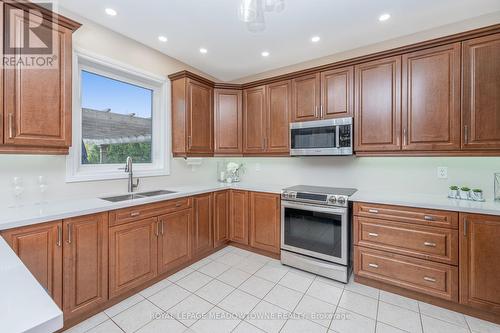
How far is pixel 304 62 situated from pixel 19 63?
10.1 feet

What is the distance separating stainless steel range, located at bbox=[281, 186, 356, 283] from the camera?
2410mm

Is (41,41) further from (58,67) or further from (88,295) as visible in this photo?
(88,295)

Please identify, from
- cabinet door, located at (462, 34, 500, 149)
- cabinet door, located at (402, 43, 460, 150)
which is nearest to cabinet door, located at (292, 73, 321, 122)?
cabinet door, located at (402, 43, 460, 150)

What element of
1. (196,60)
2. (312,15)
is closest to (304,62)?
(312,15)

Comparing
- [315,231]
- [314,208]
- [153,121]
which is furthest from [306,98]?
[153,121]

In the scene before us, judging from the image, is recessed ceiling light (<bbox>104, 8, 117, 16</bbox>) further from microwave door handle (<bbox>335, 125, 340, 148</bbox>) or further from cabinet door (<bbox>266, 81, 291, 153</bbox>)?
microwave door handle (<bbox>335, 125, 340, 148</bbox>)

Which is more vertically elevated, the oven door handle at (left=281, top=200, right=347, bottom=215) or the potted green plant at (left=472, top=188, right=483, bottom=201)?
the potted green plant at (left=472, top=188, right=483, bottom=201)

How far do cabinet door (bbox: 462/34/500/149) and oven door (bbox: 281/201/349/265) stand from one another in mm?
1324

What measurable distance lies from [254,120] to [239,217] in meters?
1.43

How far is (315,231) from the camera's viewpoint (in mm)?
2600

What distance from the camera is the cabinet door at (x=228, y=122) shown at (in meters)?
3.47

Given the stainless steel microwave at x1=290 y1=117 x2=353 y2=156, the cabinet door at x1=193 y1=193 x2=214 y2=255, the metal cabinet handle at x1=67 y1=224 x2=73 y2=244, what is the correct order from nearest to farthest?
the metal cabinet handle at x1=67 y1=224 x2=73 y2=244
the stainless steel microwave at x1=290 y1=117 x2=353 y2=156
the cabinet door at x1=193 y1=193 x2=214 y2=255

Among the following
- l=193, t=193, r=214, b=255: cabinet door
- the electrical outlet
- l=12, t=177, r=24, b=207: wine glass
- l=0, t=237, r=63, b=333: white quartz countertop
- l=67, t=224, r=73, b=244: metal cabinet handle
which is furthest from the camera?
l=193, t=193, r=214, b=255: cabinet door

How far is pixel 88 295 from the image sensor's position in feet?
6.10
